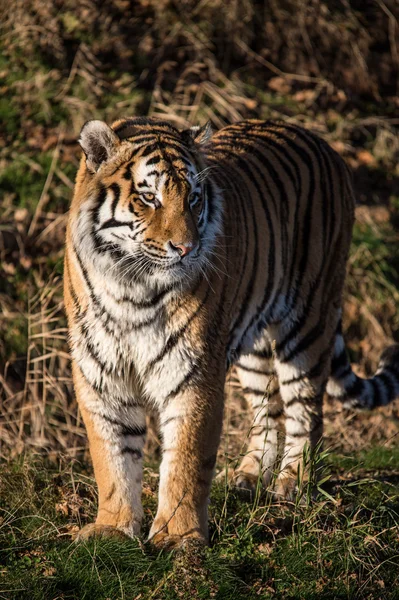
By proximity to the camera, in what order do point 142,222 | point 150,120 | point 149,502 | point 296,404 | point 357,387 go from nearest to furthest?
point 142,222
point 150,120
point 149,502
point 296,404
point 357,387

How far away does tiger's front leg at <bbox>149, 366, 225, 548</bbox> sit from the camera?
372 cm

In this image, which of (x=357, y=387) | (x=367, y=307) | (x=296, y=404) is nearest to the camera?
(x=296, y=404)

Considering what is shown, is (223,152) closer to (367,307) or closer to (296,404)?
(296,404)

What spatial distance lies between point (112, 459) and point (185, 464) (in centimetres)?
33

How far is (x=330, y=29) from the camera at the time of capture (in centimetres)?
909

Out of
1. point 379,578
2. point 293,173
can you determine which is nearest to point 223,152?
point 293,173

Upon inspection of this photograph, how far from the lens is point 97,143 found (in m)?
3.65

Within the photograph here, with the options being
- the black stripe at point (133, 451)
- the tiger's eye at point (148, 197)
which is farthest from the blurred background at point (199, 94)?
the tiger's eye at point (148, 197)

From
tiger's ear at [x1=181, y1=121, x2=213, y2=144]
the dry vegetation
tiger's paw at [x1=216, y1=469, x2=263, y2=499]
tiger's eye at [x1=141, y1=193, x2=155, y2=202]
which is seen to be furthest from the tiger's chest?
the dry vegetation

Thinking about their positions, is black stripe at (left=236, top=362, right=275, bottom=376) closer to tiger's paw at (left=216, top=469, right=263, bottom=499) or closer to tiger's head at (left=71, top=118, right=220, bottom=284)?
tiger's paw at (left=216, top=469, right=263, bottom=499)

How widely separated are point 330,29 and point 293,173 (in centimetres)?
484

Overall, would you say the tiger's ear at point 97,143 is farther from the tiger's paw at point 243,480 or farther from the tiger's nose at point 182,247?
the tiger's paw at point 243,480

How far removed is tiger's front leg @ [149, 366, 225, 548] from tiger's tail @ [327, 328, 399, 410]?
5.36ft

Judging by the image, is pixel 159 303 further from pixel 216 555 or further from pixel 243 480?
pixel 243 480
